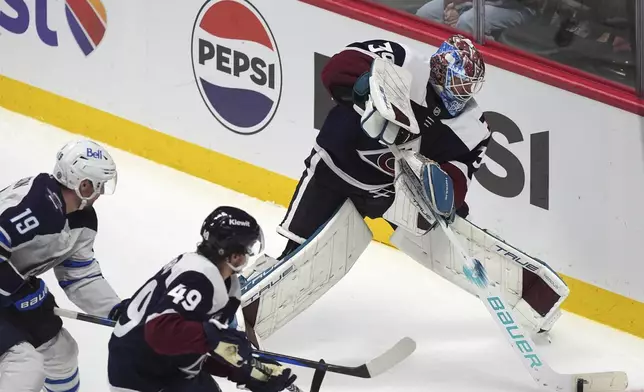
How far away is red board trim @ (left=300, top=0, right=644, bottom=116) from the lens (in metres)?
4.52

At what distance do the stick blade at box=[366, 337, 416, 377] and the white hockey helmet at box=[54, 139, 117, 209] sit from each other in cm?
91

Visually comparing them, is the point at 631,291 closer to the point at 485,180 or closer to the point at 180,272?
the point at 485,180

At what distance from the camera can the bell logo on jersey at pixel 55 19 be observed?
585 cm

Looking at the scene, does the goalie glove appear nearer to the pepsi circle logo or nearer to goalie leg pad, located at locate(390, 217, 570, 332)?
goalie leg pad, located at locate(390, 217, 570, 332)

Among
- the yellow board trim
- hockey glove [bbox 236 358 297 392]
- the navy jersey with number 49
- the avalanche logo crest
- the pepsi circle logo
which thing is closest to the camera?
the navy jersey with number 49

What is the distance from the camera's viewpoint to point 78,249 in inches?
153

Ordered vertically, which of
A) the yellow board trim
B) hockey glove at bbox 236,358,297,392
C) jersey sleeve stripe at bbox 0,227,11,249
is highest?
jersey sleeve stripe at bbox 0,227,11,249

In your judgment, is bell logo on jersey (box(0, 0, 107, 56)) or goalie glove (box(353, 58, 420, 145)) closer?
goalie glove (box(353, 58, 420, 145))

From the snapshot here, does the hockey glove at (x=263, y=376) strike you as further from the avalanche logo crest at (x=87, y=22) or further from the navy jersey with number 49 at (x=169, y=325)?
the avalanche logo crest at (x=87, y=22)

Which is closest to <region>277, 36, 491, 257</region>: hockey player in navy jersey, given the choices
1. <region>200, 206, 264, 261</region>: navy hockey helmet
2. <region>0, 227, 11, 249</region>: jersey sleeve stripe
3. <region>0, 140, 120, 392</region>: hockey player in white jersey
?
<region>0, 140, 120, 392</region>: hockey player in white jersey

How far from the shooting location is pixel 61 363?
3.92 metres

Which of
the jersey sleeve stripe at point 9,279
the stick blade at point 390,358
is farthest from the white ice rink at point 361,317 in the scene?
the jersey sleeve stripe at point 9,279

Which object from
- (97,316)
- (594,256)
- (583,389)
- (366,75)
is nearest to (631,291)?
(594,256)

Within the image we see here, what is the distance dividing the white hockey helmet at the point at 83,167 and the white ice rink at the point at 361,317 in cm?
79
